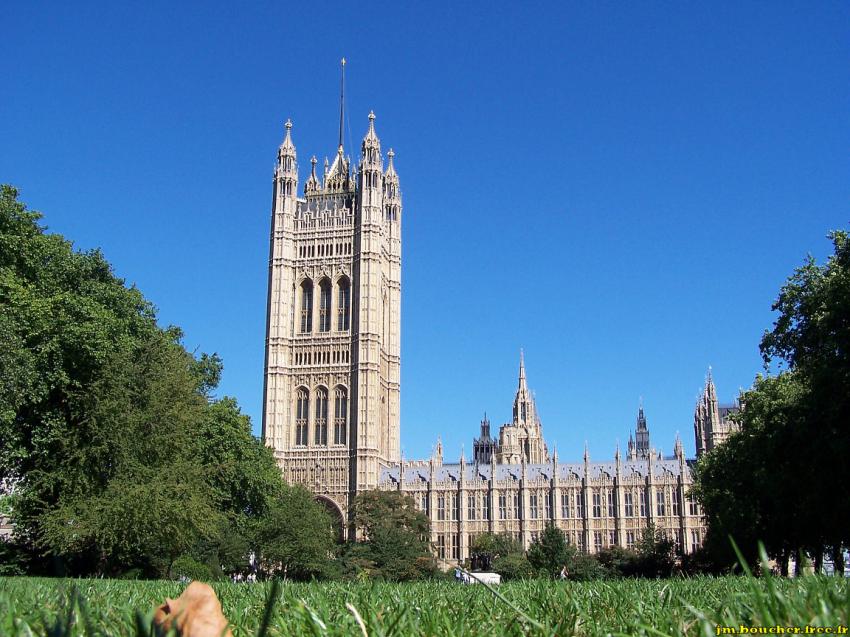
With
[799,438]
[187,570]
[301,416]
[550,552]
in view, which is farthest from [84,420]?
[301,416]

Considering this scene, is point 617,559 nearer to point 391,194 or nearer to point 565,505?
point 565,505

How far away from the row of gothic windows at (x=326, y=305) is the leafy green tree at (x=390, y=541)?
2146cm

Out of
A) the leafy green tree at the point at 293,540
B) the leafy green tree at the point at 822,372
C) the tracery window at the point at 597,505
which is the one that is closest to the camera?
the leafy green tree at the point at 822,372

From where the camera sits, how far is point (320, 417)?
3278 inches

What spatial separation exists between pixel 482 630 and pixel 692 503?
268 ft

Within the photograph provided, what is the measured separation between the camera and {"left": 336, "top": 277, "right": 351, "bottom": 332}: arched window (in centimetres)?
8469

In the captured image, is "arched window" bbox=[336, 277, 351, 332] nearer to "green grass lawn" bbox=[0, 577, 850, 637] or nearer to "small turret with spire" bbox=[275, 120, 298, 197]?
"small turret with spire" bbox=[275, 120, 298, 197]

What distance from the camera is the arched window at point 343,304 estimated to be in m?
84.7

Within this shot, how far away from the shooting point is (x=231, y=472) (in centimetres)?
3956

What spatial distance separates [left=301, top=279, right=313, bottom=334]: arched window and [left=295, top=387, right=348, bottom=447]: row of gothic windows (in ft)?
20.0

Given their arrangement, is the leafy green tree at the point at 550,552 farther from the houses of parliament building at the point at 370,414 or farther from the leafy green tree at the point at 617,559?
the houses of parliament building at the point at 370,414

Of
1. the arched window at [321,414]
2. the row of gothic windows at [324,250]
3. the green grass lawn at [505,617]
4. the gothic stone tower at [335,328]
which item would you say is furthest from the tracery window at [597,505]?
the green grass lawn at [505,617]

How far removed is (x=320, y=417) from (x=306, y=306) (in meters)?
10.7

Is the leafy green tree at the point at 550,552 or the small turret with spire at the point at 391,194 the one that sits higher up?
the small turret with spire at the point at 391,194
